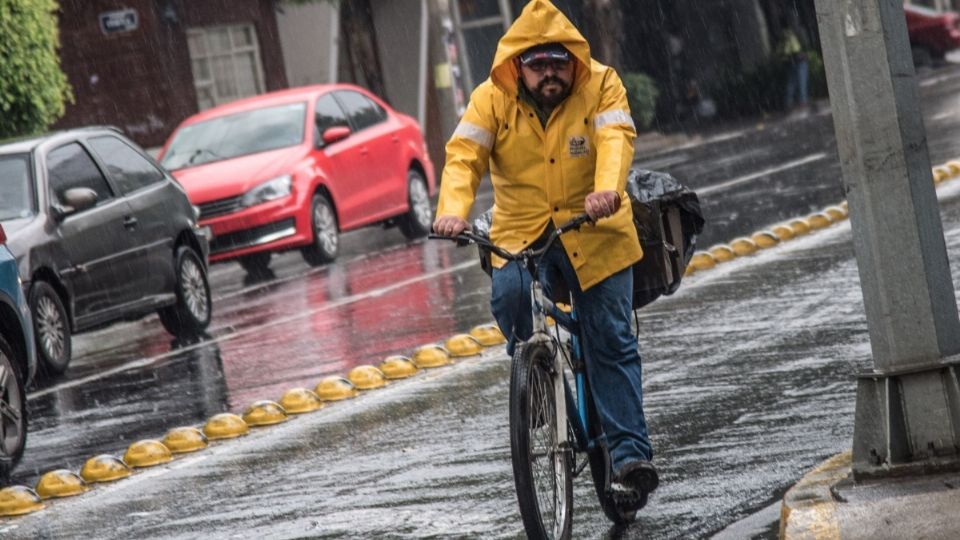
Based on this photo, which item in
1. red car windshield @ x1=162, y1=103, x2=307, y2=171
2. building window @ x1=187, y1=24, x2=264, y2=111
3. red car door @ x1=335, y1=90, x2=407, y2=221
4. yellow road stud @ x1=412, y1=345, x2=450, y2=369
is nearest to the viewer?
yellow road stud @ x1=412, y1=345, x2=450, y2=369

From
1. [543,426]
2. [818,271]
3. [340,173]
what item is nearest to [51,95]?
[340,173]

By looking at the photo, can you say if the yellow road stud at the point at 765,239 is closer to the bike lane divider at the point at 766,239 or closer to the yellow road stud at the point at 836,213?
the bike lane divider at the point at 766,239

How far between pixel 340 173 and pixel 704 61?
2577 cm

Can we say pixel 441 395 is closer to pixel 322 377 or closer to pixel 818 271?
pixel 322 377

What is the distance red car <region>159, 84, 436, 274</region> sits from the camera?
67.1ft

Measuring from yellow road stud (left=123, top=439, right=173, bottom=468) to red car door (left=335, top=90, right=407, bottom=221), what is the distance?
12344 mm

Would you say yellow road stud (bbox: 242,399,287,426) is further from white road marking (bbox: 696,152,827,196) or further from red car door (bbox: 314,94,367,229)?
white road marking (bbox: 696,152,827,196)

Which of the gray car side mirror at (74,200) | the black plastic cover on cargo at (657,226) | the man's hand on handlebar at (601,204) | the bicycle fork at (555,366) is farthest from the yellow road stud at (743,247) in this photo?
the man's hand on handlebar at (601,204)

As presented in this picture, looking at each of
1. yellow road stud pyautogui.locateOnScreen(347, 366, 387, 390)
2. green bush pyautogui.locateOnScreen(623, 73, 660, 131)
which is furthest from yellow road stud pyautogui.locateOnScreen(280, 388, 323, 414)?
green bush pyautogui.locateOnScreen(623, 73, 660, 131)

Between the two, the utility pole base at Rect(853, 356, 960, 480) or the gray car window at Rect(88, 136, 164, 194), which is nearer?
the utility pole base at Rect(853, 356, 960, 480)

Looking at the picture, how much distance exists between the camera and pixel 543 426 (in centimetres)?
674

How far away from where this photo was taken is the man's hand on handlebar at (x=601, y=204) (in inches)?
261

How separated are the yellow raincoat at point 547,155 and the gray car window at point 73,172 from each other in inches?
321

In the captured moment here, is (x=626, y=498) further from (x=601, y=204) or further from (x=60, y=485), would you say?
(x=60, y=485)
